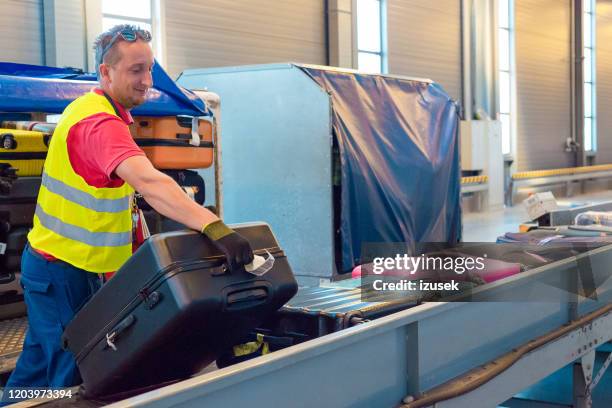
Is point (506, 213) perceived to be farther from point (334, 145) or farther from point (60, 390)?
point (60, 390)

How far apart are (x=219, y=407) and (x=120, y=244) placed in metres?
0.83

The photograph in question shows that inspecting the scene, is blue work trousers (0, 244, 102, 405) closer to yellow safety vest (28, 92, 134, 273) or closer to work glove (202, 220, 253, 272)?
yellow safety vest (28, 92, 134, 273)

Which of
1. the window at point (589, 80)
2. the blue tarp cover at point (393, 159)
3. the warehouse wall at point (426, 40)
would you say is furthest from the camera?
the window at point (589, 80)

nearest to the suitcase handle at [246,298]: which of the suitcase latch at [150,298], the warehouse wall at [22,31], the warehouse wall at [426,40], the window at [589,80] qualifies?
the suitcase latch at [150,298]

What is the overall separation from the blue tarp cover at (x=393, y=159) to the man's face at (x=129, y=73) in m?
4.46

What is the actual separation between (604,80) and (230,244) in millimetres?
21724

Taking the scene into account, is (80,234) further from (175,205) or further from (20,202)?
(20,202)

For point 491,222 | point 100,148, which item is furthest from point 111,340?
point 491,222

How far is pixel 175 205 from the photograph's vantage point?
205 centimetres

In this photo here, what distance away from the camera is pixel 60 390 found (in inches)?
89.8

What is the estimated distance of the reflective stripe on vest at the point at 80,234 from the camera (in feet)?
7.39

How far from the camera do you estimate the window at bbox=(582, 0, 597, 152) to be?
20688mm

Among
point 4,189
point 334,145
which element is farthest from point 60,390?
point 334,145

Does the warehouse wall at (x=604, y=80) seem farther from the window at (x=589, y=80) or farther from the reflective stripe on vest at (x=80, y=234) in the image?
the reflective stripe on vest at (x=80, y=234)
